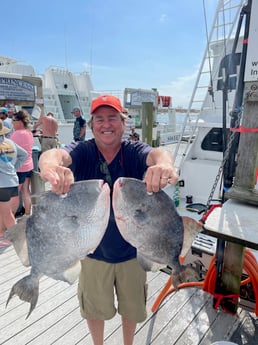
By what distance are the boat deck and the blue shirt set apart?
1021 mm

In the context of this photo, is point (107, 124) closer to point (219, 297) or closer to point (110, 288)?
point (110, 288)

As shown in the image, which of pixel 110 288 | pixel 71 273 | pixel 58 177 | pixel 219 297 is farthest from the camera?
pixel 219 297

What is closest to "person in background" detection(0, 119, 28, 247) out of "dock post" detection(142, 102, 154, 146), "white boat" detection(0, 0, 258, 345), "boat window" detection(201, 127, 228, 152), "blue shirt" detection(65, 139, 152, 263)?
"white boat" detection(0, 0, 258, 345)

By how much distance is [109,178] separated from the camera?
155 cm

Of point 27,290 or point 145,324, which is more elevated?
point 27,290

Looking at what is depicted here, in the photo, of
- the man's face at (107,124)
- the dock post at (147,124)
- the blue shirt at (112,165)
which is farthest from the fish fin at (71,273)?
the dock post at (147,124)

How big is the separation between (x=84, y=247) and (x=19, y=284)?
1.24 ft

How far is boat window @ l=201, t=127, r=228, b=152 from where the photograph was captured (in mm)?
4863

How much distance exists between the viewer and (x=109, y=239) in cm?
162

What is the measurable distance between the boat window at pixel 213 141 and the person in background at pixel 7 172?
11.0 ft

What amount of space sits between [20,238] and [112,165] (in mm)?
652

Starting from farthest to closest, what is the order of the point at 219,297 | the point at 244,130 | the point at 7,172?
1. the point at 7,172
2. the point at 219,297
3. the point at 244,130

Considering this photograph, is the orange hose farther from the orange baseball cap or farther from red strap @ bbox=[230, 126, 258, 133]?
the orange baseball cap

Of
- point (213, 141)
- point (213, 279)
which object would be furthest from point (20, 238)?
point (213, 141)
